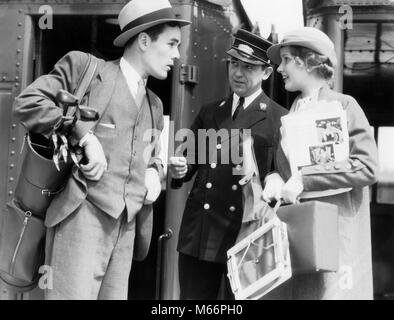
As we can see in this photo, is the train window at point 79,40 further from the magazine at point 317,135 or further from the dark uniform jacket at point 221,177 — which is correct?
the magazine at point 317,135

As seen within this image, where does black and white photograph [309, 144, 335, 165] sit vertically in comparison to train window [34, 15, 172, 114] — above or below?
below

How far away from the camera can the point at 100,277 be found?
3.74m

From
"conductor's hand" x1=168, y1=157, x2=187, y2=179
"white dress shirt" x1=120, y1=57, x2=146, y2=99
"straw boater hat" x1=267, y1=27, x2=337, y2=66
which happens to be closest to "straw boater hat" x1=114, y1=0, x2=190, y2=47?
"white dress shirt" x1=120, y1=57, x2=146, y2=99

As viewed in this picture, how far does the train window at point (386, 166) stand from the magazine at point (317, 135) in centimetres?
240

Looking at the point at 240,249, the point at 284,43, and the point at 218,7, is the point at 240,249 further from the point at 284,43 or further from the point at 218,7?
the point at 218,7

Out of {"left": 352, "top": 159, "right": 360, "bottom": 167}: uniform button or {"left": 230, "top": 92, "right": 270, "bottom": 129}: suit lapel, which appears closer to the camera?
{"left": 352, "top": 159, "right": 360, "bottom": 167}: uniform button

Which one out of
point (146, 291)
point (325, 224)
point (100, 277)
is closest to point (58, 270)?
point (100, 277)

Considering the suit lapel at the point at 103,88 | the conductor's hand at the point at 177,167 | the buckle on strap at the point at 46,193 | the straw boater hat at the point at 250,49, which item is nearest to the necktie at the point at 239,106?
the straw boater hat at the point at 250,49

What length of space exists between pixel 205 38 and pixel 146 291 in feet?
6.52

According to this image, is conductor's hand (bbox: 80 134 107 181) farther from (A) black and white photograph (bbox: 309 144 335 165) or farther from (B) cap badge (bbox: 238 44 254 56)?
(B) cap badge (bbox: 238 44 254 56)

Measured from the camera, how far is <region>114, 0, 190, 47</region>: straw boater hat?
13.1 feet

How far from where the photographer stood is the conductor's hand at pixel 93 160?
3.66 metres

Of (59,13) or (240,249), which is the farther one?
(59,13)

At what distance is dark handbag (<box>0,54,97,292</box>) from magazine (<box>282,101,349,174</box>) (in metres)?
0.97
